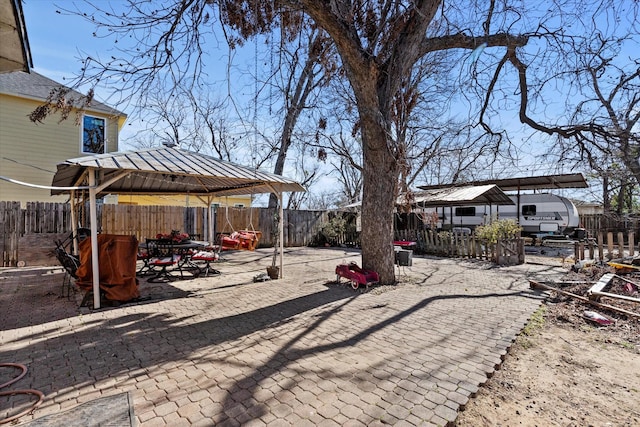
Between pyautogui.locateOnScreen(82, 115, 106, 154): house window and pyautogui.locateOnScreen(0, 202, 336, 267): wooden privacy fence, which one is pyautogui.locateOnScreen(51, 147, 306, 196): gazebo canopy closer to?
pyautogui.locateOnScreen(0, 202, 336, 267): wooden privacy fence

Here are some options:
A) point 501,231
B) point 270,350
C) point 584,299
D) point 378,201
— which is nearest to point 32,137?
point 378,201

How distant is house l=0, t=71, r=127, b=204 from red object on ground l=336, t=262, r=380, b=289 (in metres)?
10.0

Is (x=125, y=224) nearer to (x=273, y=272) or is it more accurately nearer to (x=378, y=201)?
(x=273, y=272)

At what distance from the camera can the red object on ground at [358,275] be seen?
6.65 metres

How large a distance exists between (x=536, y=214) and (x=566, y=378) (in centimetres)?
1737

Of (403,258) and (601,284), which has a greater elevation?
(403,258)

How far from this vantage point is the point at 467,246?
11.6 metres

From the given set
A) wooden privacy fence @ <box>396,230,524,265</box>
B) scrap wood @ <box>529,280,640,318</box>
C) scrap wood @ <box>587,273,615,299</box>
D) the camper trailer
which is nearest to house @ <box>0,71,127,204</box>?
wooden privacy fence @ <box>396,230,524,265</box>

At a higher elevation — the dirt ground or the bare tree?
the bare tree

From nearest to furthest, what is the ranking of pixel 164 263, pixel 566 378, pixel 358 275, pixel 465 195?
pixel 566 378 → pixel 358 275 → pixel 164 263 → pixel 465 195

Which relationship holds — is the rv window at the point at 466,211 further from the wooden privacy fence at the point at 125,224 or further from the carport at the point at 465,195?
the wooden privacy fence at the point at 125,224

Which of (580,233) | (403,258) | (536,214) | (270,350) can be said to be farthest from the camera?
(536,214)

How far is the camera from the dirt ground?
98.7 inches

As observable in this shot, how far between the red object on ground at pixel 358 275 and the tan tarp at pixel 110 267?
12.9 feet
